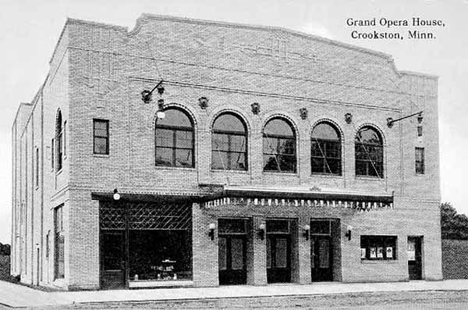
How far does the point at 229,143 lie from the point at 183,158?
207cm

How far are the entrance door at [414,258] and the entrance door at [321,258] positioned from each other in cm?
413

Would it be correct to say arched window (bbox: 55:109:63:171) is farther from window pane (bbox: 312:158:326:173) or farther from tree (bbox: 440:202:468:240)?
tree (bbox: 440:202:468:240)

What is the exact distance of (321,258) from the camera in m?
28.9

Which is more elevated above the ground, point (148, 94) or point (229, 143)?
point (148, 94)

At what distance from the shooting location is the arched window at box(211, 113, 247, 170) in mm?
26953

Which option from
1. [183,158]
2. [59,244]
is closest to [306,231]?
[183,158]

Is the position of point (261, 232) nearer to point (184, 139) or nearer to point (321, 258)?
point (321, 258)

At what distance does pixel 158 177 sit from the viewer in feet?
83.8

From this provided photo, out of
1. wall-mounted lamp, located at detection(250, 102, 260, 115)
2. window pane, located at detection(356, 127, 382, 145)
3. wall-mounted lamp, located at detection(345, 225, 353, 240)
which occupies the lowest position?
wall-mounted lamp, located at detection(345, 225, 353, 240)

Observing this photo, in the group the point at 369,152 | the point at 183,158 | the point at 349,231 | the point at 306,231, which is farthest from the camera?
the point at 369,152

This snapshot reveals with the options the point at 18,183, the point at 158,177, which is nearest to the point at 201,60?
the point at 158,177

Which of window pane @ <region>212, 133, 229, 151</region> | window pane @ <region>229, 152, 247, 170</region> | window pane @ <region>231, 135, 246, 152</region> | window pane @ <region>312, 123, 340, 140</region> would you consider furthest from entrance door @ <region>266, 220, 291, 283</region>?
window pane @ <region>312, 123, 340, 140</region>

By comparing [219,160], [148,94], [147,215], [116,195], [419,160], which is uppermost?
[148,94]

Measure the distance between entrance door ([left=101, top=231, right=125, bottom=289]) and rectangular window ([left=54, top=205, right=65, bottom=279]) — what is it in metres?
1.94
